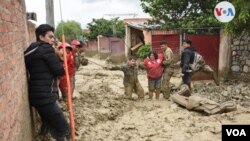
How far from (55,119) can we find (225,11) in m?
7.93

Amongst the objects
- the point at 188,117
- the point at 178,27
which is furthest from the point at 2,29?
the point at 178,27

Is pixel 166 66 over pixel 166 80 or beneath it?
over

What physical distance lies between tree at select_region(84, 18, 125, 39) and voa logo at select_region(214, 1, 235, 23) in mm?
30234

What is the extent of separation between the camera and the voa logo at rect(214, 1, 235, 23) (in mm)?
10820

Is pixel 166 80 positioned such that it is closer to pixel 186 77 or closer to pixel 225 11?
pixel 186 77

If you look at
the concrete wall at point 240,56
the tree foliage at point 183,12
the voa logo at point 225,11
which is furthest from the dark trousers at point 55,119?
the tree foliage at point 183,12

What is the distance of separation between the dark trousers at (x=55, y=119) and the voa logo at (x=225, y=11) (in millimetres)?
7678

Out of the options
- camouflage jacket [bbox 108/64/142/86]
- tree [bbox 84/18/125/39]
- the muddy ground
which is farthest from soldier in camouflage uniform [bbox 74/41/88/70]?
tree [bbox 84/18/125/39]

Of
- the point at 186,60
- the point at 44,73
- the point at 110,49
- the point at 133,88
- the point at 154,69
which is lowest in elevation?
the point at 110,49

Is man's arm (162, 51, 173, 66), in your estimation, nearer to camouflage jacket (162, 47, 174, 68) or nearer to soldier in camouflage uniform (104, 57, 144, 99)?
camouflage jacket (162, 47, 174, 68)

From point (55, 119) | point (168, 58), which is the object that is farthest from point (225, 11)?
point (55, 119)

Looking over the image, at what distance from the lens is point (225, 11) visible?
11.0 meters

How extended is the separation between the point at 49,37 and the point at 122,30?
39.4m

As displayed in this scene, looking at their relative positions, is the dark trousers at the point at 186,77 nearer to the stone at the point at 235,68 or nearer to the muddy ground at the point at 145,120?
the muddy ground at the point at 145,120
